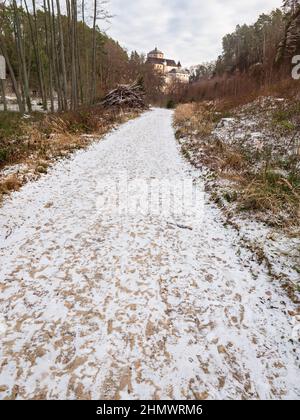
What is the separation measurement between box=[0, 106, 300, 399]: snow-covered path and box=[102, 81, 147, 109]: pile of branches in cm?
1858

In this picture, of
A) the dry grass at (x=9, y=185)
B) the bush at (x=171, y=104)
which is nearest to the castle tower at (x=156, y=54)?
the bush at (x=171, y=104)

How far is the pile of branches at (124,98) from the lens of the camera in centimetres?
2063

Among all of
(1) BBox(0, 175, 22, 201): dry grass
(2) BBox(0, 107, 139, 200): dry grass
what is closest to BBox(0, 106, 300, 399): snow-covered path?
(1) BBox(0, 175, 22, 201): dry grass

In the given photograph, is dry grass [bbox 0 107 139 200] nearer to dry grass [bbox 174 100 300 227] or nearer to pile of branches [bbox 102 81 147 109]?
dry grass [bbox 174 100 300 227]

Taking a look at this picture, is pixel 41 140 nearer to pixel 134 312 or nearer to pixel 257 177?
pixel 257 177

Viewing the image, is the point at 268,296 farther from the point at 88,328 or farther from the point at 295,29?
the point at 295,29

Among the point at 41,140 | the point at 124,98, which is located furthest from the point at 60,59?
the point at 41,140

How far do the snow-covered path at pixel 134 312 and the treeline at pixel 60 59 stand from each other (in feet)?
46.3

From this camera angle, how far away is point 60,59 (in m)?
20.1

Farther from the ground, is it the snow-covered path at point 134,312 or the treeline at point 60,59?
the treeline at point 60,59

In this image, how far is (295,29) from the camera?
15953 millimetres

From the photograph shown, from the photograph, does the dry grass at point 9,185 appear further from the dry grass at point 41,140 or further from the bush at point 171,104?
the bush at point 171,104
